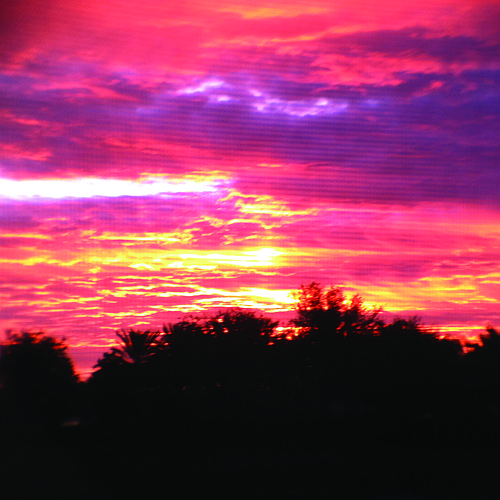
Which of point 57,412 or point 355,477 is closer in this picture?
point 355,477

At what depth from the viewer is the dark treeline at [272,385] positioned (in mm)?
14141

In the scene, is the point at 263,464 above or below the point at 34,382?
below

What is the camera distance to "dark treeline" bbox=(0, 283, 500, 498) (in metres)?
14.1

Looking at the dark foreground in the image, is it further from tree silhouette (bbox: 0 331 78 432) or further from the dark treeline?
tree silhouette (bbox: 0 331 78 432)

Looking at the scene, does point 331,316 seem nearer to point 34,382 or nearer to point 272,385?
point 272,385

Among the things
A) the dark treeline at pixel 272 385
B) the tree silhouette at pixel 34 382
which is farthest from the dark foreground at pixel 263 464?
the tree silhouette at pixel 34 382

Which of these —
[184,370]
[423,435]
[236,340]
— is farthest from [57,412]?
[423,435]

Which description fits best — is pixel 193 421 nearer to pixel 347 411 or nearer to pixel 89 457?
pixel 347 411

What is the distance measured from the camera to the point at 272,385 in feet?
62.1

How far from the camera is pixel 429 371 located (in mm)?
16109

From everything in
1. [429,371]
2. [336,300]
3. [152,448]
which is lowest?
[152,448]

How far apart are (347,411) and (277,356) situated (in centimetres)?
463

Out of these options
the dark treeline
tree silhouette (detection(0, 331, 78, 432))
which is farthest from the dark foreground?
tree silhouette (detection(0, 331, 78, 432))

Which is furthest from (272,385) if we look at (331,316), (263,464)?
(263,464)
